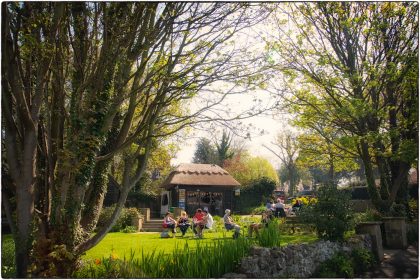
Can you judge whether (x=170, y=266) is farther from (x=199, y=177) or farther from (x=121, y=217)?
(x=199, y=177)

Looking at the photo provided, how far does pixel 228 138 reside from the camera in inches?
1813

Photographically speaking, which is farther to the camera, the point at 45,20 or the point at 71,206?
the point at 71,206

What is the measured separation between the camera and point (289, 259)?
8953mm

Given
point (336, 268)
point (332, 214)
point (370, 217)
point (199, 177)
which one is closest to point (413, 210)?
point (370, 217)

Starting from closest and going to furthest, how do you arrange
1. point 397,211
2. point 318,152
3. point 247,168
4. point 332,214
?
point 332,214 < point 397,211 < point 318,152 < point 247,168

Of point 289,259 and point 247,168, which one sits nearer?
point 289,259

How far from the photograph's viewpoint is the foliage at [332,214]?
10.3m

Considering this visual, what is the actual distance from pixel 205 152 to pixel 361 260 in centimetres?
4056

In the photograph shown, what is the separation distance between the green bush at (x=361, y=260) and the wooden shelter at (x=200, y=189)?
780 inches

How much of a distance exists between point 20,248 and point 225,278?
4.15 meters

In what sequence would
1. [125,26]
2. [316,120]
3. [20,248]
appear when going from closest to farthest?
[20,248] < [125,26] < [316,120]

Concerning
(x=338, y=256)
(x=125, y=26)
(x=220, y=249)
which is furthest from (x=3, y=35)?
Answer: (x=338, y=256)

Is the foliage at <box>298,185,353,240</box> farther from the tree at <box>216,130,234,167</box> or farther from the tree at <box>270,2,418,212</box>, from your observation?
the tree at <box>216,130,234,167</box>

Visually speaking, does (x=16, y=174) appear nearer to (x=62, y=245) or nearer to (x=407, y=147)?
(x=62, y=245)
